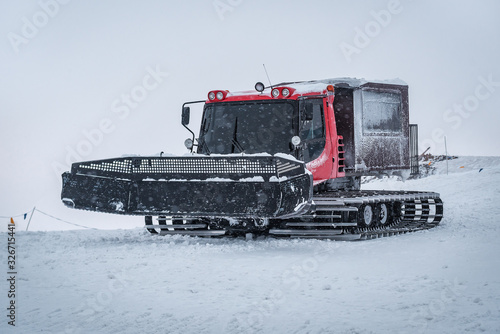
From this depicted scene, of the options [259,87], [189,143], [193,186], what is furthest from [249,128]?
[193,186]

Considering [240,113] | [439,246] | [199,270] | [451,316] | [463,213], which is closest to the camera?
[451,316]

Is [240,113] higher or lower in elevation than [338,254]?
higher

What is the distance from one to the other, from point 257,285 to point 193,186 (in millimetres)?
2858

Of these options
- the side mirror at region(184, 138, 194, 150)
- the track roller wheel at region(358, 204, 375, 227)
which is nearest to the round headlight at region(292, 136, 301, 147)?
the track roller wheel at region(358, 204, 375, 227)

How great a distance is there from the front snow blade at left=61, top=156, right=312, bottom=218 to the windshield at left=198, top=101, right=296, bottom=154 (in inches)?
57.0

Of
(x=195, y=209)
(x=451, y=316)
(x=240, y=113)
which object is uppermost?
(x=240, y=113)

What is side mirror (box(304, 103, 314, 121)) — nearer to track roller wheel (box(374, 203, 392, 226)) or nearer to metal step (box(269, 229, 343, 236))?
metal step (box(269, 229, 343, 236))

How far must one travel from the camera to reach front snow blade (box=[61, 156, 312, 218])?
327 inches

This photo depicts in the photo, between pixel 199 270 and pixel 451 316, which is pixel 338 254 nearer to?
pixel 199 270

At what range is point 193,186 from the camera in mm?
8648

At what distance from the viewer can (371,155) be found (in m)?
11.7

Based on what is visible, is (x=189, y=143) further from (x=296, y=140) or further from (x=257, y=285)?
(x=257, y=285)

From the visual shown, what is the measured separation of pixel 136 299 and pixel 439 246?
5.21 m

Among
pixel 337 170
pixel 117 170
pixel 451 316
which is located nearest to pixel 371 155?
pixel 337 170
